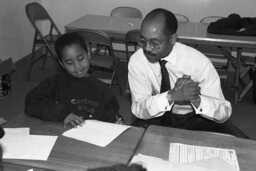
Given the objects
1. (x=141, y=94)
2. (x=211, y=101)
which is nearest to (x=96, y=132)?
(x=141, y=94)

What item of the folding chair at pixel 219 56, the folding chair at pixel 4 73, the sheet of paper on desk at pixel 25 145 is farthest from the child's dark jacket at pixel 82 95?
the folding chair at pixel 219 56

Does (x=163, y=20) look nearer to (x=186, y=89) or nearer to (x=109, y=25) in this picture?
(x=186, y=89)

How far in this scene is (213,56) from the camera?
4156mm

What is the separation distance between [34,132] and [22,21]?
3.48 m

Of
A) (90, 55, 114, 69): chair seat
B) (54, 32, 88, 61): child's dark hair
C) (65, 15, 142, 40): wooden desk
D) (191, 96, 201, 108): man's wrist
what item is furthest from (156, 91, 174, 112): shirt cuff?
(65, 15, 142, 40): wooden desk

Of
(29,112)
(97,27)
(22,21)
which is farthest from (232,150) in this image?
(22,21)

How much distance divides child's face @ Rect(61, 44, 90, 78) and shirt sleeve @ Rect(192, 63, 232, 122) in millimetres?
601

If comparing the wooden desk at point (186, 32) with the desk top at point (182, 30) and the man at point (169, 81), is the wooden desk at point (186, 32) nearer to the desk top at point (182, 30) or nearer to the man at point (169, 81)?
the desk top at point (182, 30)

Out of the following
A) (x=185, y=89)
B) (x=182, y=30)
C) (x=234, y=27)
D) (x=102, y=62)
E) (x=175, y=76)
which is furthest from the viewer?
(x=182, y=30)

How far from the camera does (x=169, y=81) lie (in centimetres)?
186

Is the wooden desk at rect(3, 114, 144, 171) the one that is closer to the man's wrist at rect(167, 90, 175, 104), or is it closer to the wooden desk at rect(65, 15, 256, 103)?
the man's wrist at rect(167, 90, 175, 104)

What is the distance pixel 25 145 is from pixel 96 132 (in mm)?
279

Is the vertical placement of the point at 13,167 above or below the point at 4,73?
above

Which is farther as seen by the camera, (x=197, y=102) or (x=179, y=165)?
(x=197, y=102)
